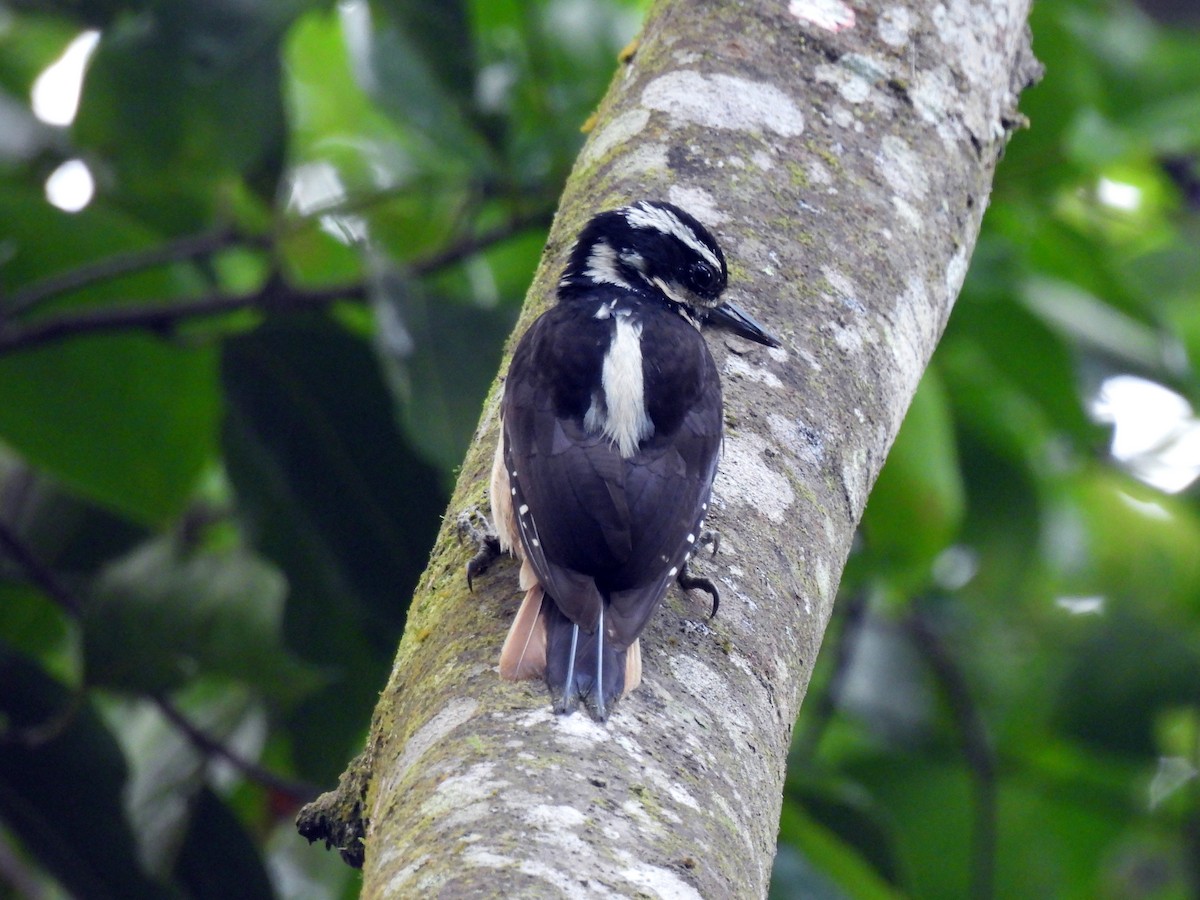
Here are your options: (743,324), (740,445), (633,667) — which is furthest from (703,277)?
(633,667)

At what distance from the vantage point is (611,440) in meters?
2.63

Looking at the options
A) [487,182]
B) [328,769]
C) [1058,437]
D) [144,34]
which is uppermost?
[144,34]

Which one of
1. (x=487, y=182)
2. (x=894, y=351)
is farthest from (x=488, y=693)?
(x=487, y=182)

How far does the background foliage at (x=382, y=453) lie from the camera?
4.09 meters

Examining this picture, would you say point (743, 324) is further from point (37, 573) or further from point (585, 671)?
point (37, 573)

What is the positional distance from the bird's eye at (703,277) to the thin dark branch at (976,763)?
9.46 feet

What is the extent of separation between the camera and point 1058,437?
205 inches

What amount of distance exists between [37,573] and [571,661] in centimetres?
290

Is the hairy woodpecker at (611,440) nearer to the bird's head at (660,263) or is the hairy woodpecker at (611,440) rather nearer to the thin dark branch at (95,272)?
the bird's head at (660,263)

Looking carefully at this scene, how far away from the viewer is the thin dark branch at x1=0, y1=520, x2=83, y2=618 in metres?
4.20

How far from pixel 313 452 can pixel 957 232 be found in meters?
2.21

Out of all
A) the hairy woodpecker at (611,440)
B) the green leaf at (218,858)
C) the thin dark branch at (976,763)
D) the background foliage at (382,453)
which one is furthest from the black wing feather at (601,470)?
the thin dark branch at (976,763)

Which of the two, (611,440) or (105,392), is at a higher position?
(611,440)

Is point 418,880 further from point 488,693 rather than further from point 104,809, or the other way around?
point 104,809
